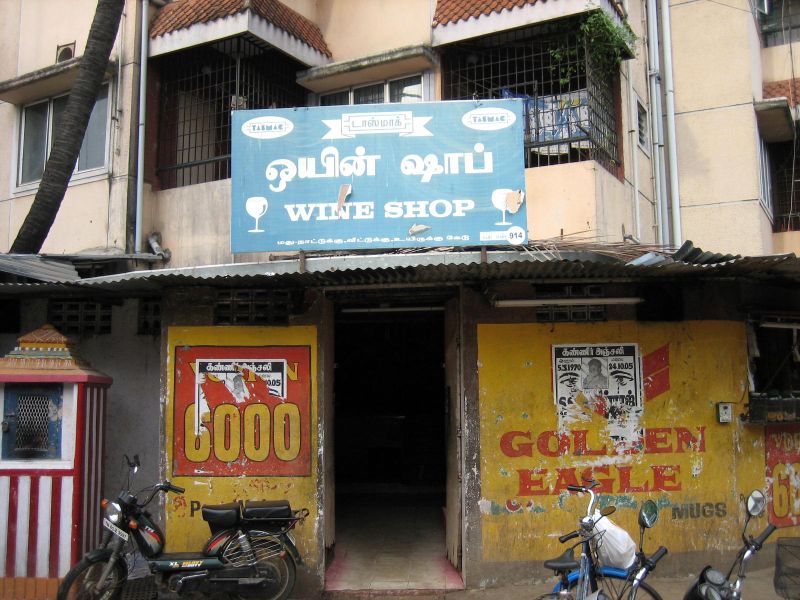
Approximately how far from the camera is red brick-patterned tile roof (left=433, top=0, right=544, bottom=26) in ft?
27.6

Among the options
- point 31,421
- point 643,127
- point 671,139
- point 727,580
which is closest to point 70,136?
point 31,421

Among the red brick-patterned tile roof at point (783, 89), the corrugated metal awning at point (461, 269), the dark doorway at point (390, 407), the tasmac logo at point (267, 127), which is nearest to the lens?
the corrugated metal awning at point (461, 269)

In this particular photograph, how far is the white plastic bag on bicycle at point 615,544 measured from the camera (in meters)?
4.85

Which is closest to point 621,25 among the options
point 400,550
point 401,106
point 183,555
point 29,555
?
point 401,106

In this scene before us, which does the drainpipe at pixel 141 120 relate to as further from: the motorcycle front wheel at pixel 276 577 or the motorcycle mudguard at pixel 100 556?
the motorcycle front wheel at pixel 276 577

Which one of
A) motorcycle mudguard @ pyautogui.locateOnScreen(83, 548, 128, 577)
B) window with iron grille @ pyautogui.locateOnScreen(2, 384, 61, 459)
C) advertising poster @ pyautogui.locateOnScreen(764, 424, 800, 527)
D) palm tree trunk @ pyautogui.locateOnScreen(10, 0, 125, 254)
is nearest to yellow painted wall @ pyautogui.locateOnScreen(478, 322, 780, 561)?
advertising poster @ pyautogui.locateOnScreen(764, 424, 800, 527)

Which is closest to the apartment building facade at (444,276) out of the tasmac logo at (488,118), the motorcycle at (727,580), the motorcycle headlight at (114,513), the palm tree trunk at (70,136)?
the tasmac logo at (488,118)

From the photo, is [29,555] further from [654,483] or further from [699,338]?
[699,338]

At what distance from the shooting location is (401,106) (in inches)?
273

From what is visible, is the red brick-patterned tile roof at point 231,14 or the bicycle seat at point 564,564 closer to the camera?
the bicycle seat at point 564,564

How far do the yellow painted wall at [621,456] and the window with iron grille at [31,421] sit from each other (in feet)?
13.9

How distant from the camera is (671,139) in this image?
10945mm

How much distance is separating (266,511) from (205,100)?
6.25 m

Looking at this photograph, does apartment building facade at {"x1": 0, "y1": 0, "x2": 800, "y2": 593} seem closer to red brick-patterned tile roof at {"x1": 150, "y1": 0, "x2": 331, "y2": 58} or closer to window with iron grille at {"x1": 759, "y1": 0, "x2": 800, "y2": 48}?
red brick-patterned tile roof at {"x1": 150, "y1": 0, "x2": 331, "y2": 58}
